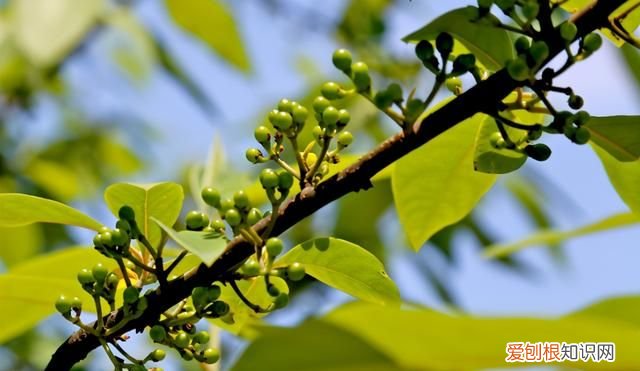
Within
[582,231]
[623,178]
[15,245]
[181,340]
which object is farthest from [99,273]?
[15,245]

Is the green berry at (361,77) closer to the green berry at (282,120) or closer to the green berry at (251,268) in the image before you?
the green berry at (282,120)

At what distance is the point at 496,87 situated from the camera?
39.0 inches

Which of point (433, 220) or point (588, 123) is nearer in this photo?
point (588, 123)

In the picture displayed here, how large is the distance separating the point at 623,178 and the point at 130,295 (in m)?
0.70

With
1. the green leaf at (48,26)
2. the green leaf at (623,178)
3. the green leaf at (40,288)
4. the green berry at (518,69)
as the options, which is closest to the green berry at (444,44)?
the green berry at (518,69)

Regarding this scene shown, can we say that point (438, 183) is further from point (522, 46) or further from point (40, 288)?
point (40, 288)

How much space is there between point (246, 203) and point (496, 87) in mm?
297

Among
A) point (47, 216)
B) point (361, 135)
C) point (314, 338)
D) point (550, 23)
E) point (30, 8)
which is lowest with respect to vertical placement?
point (314, 338)

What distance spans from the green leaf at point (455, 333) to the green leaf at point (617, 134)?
0.42m

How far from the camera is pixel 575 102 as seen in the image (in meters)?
1.03


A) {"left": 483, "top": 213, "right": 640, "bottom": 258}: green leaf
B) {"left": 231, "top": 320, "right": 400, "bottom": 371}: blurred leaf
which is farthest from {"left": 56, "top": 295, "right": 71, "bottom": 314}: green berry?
{"left": 483, "top": 213, "right": 640, "bottom": 258}: green leaf

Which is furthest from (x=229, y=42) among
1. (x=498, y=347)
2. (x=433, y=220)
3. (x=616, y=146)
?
(x=498, y=347)

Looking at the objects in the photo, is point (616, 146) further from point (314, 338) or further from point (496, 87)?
point (314, 338)

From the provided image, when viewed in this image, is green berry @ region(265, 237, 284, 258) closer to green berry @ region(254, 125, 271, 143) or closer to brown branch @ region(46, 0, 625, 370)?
brown branch @ region(46, 0, 625, 370)
